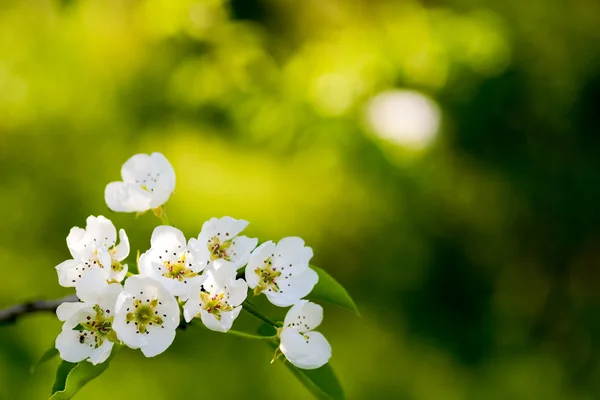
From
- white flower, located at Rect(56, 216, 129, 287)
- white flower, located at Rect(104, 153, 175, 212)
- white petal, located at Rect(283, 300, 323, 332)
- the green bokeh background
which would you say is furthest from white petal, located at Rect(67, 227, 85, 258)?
the green bokeh background

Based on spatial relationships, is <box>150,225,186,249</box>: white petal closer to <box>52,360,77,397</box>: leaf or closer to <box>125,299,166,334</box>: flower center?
A: <box>125,299,166,334</box>: flower center

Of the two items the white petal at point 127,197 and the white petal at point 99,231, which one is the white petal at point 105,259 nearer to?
the white petal at point 99,231

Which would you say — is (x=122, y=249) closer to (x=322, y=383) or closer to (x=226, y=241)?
(x=226, y=241)

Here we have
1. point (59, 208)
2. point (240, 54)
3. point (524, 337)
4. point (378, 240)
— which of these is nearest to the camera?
point (240, 54)

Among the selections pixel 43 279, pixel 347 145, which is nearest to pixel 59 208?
pixel 43 279

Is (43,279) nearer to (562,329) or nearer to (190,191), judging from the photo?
(190,191)

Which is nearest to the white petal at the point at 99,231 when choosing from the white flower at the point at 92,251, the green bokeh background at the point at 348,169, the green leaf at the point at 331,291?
the white flower at the point at 92,251
